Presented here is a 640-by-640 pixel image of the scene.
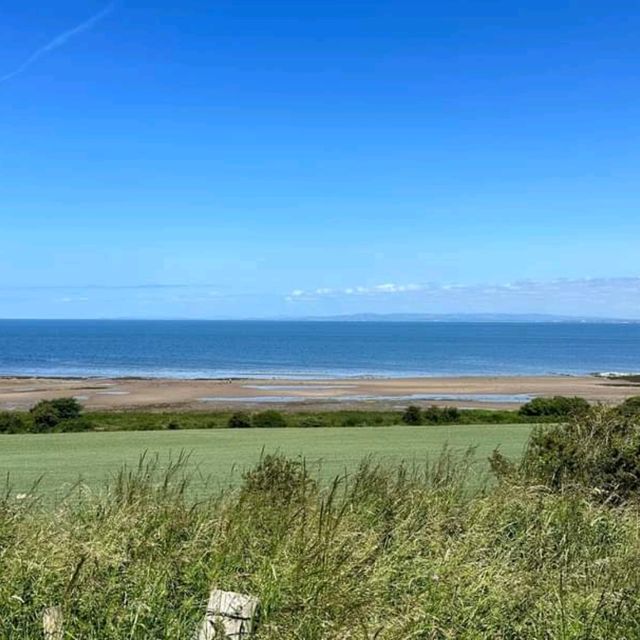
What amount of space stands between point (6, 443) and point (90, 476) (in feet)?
18.2

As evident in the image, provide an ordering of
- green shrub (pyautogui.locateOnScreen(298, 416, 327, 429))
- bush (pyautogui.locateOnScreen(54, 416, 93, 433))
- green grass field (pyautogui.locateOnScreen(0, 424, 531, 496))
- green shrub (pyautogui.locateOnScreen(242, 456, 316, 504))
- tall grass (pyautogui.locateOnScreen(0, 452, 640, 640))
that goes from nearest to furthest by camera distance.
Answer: tall grass (pyautogui.locateOnScreen(0, 452, 640, 640)) < green shrub (pyautogui.locateOnScreen(242, 456, 316, 504)) < green grass field (pyautogui.locateOnScreen(0, 424, 531, 496)) < bush (pyautogui.locateOnScreen(54, 416, 93, 433)) < green shrub (pyautogui.locateOnScreen(298, 416, 327, 429))

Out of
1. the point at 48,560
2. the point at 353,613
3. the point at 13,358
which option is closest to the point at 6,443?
the point at 48,560

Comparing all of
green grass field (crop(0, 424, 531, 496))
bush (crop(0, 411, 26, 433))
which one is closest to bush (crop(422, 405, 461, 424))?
green grass field (crop(0, 424, 531, 496))

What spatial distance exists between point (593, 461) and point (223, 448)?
24.8 ft

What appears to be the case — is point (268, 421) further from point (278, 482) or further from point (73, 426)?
point (278, 482)

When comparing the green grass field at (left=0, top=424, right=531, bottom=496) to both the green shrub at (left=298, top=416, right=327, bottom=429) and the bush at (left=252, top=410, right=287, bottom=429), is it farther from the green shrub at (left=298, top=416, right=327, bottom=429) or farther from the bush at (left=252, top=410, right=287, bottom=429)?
the green shrub at (left=298, top=416, right=327, bottom=429)

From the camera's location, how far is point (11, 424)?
787 inches

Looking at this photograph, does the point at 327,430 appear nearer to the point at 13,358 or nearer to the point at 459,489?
the point at 459,489

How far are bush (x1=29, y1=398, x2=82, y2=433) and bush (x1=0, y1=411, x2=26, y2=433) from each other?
35 centimetres

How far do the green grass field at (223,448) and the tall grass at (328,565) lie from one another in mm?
3214

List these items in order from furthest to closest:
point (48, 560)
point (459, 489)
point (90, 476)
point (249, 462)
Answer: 1. point (249, 462)
2. point (90, 476)
3. point (459, 489)
4. point (48, 560)

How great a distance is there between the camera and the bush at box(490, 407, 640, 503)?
7.82 metres

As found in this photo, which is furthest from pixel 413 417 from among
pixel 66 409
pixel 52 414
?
pixel 66 409

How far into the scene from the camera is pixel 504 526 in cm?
616
